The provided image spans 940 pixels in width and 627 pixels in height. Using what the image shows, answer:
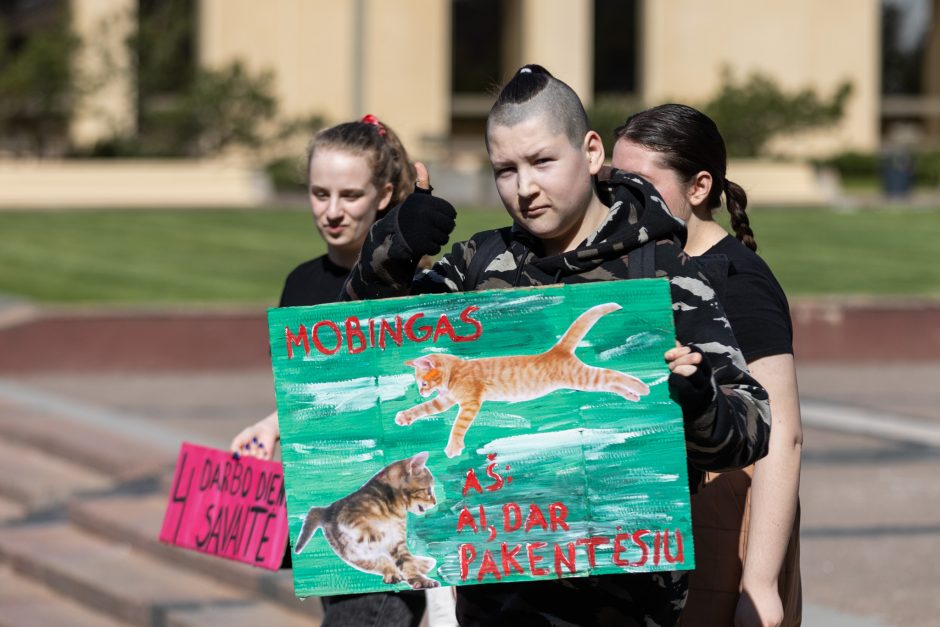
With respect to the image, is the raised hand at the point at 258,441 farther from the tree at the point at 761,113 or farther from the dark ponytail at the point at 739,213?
the tree at the point at 761,113

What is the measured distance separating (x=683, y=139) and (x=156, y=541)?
5231mm

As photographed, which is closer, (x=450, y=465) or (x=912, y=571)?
(x=450, y=465)

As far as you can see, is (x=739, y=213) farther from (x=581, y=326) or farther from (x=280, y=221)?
(x=280, y=221)

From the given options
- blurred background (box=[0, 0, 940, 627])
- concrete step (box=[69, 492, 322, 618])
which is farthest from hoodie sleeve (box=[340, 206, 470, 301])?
concrete step (box=[69, 492, 322, 618])

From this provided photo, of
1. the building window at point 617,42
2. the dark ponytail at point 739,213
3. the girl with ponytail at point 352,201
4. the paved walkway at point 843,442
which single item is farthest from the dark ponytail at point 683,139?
the building window at point 617,42

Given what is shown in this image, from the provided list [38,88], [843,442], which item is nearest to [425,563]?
[843,442]

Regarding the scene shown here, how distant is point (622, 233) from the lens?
313 centimetres

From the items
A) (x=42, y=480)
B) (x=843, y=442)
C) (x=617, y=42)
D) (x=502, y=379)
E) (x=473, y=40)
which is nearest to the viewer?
(x=502, y=379)

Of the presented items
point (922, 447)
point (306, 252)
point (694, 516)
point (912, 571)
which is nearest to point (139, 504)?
point (912, 571)

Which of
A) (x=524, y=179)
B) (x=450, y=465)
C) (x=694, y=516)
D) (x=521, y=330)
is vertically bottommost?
(x=694, y=516)

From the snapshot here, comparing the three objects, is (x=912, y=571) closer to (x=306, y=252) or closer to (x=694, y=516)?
(x=694, y=516)

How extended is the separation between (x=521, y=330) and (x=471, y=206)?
99.8ft

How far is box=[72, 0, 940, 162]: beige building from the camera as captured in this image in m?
43.8

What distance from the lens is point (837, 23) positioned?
4800 cm
